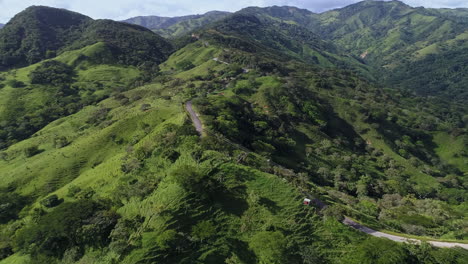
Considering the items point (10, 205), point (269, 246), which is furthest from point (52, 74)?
point (269, 246)

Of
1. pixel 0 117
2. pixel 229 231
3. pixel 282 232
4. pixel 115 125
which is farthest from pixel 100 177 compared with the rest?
pixel 0 117

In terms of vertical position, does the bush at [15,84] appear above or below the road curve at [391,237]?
above

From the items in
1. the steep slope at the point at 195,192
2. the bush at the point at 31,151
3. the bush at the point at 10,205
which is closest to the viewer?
the steep slope at the point at 195,192

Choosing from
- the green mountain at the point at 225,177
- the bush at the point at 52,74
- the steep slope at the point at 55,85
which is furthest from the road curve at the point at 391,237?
the bush at the point at 52,74

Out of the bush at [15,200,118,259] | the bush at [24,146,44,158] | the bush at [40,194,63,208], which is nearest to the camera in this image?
the bush at [15,200,118,259]

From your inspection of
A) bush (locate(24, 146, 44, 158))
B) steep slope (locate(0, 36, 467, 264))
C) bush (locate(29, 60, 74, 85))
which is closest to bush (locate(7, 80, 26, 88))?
bush (locate(29, 60, 74, 85))

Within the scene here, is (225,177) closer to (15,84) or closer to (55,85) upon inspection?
(55,85)

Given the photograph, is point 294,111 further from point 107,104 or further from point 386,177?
point 107,104

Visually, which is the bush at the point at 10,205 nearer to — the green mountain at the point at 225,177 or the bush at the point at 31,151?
the green mountain at the point at 225,177

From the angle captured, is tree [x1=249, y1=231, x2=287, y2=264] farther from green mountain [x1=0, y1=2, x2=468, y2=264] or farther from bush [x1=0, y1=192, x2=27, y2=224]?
bush [x1=0, y1=192, x2=27, y2=224]
